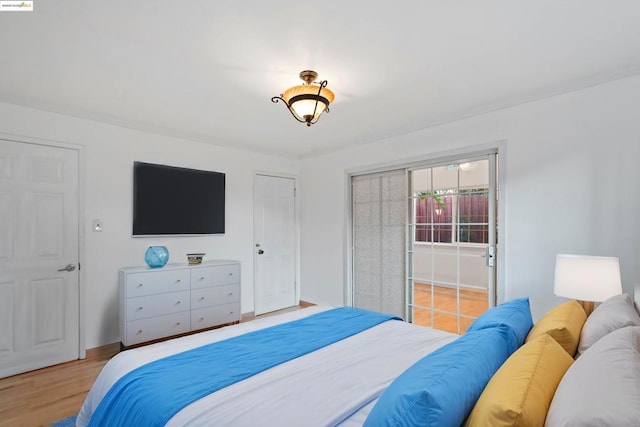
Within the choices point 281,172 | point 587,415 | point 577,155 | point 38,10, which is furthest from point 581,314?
point 281,172

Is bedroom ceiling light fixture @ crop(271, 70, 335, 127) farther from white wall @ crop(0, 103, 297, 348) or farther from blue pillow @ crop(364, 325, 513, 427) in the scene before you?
white wall @ crop(0, 103, 297, 348)

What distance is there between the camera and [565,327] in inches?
55.3

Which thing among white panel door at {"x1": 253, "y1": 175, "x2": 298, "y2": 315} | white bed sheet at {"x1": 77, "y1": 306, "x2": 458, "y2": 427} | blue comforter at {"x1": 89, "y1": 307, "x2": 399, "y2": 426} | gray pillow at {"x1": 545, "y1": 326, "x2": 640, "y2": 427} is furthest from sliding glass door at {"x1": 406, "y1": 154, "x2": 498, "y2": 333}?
gray pillow at {"x1": 545, "y1": 326, "x2": 640, "y2": 427}

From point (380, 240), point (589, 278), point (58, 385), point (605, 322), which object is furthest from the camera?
point (380, 240)

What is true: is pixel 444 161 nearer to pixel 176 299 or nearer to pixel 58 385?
Result: pixel 176 299

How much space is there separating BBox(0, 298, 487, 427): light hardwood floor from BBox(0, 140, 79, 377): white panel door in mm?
174

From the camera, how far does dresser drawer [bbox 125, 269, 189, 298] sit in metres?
3.26

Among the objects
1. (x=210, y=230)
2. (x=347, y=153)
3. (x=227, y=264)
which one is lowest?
(x=227, y=264)

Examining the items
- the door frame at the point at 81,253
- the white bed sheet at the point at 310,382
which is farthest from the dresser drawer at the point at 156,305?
the white bed sheet at the point at 310,382

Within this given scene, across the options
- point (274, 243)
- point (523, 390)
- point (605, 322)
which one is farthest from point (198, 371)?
point (274, 243)

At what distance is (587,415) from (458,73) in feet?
7.81

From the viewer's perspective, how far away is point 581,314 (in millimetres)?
1711

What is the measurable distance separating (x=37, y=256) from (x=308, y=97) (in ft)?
9.42

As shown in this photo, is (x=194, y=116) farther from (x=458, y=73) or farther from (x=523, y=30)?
(x=523, y=30)
